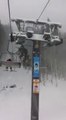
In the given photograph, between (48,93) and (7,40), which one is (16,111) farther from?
(7,40)

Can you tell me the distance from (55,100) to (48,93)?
0.30ft

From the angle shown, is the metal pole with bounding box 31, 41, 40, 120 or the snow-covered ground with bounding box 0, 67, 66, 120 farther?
the snow-covered ground with bounding box 0, 67, 66, 120

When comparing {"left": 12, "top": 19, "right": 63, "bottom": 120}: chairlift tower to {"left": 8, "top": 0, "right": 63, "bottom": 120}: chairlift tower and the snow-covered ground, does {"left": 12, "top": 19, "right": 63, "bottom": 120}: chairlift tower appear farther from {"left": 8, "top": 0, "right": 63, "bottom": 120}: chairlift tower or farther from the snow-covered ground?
the snow-covered ground

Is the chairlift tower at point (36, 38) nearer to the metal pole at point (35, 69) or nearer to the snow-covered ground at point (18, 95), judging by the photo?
the metal pole at point (35, 69)

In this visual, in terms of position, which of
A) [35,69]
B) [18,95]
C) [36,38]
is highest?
[36,38]

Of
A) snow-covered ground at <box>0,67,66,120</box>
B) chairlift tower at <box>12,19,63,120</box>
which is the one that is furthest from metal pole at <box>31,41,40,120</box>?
snow-covered ground at <box>0,67,66,120</box>

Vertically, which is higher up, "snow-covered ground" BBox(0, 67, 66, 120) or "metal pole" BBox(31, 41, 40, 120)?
"metal pole" BBox(31, 41, 40, 120)

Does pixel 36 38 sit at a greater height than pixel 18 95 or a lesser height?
greater

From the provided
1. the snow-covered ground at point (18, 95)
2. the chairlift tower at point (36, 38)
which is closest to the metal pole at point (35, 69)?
the chairlift tower at point (36, 38)

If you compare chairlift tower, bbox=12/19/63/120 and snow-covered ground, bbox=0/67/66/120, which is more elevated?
chairlift tower, bbox=12/19/63/120

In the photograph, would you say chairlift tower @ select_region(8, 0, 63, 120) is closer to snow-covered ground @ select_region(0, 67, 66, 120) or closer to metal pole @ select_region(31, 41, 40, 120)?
metal pole @ select_region(31, 41, 40, 120)

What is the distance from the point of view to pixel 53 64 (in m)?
3.89

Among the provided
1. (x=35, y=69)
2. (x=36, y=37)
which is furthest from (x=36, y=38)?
(x=35, y=69)

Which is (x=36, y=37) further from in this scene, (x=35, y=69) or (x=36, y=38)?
(x=35, y=69)
